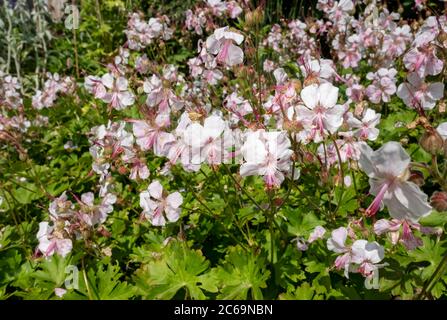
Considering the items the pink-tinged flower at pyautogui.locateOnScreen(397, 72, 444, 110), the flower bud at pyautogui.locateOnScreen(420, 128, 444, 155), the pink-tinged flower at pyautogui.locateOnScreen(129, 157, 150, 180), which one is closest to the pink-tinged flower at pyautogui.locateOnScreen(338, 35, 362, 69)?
the pink-tinged flower at pyautogui.locateOnScreen(397, 72, 444, 110)

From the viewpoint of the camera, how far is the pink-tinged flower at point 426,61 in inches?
64.9

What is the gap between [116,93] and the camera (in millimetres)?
1979

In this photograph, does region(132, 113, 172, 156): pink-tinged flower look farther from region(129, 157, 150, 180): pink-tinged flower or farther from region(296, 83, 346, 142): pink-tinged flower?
region(296, 83, 346, 142): pink-tinged flower

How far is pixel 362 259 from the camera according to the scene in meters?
1.33

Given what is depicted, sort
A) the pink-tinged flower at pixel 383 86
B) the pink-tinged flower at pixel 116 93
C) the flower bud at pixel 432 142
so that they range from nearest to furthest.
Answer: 1. the flower bud at pixel 432 142
2. the pink-tinged flower at pixel 116 93
3. the pink-tinged flower at pixel 383 86

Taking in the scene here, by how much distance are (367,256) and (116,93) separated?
133 cm

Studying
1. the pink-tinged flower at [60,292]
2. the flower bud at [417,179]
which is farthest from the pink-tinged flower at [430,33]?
the pink-tinged flower at [60,292]

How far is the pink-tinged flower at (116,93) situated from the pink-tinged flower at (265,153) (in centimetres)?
92

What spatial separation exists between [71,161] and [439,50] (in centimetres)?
243

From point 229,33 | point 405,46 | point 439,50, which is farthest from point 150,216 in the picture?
point 405,46

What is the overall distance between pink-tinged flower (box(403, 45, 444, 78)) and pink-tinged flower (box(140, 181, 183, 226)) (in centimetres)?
110

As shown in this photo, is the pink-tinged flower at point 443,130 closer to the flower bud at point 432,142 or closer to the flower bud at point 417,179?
the flower bud at point 432,142

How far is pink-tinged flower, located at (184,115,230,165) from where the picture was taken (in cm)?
127

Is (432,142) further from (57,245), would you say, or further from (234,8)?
(234,8)
